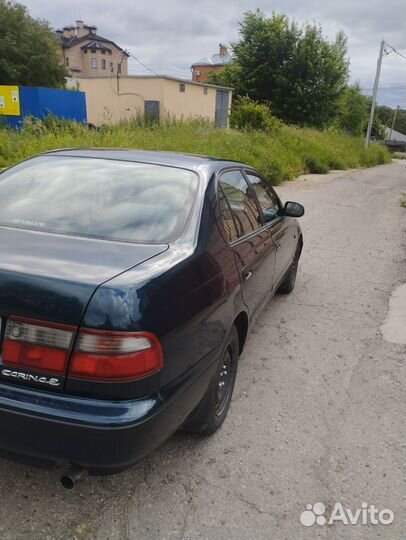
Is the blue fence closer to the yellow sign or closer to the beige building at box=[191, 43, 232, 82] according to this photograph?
the yellow sign

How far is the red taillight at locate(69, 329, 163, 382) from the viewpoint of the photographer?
1.77 metres

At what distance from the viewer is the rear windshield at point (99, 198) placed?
A: 7.97ft

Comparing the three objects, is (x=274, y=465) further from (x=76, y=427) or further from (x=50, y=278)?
(x=50, y=278)

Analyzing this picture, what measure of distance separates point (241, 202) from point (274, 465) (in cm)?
176

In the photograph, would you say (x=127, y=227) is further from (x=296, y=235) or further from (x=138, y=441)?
(x=296, y=235)

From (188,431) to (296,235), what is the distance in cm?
295

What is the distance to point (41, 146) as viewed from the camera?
31.9ft

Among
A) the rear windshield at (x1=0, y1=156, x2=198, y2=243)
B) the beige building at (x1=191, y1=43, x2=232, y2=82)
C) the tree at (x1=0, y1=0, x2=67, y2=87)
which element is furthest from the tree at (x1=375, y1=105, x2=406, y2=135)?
the rear windshield at (x1=0, y1=156, x2=198, y2=243)

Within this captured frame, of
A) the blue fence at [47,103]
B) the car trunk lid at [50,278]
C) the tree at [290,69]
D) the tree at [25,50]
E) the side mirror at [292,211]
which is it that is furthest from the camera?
the tree at [25,50]

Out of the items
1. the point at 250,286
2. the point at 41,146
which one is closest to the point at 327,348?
the point at 250,286

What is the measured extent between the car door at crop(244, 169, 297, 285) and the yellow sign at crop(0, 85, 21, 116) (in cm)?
2270

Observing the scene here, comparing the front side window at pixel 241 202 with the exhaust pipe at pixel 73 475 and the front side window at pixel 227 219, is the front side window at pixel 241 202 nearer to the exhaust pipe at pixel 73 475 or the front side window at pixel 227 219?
the front side window at pixel 227 219

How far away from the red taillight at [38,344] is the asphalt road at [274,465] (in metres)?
0.84

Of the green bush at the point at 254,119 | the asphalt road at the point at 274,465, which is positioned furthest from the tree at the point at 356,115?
the asphalt road at the point at 274,465
